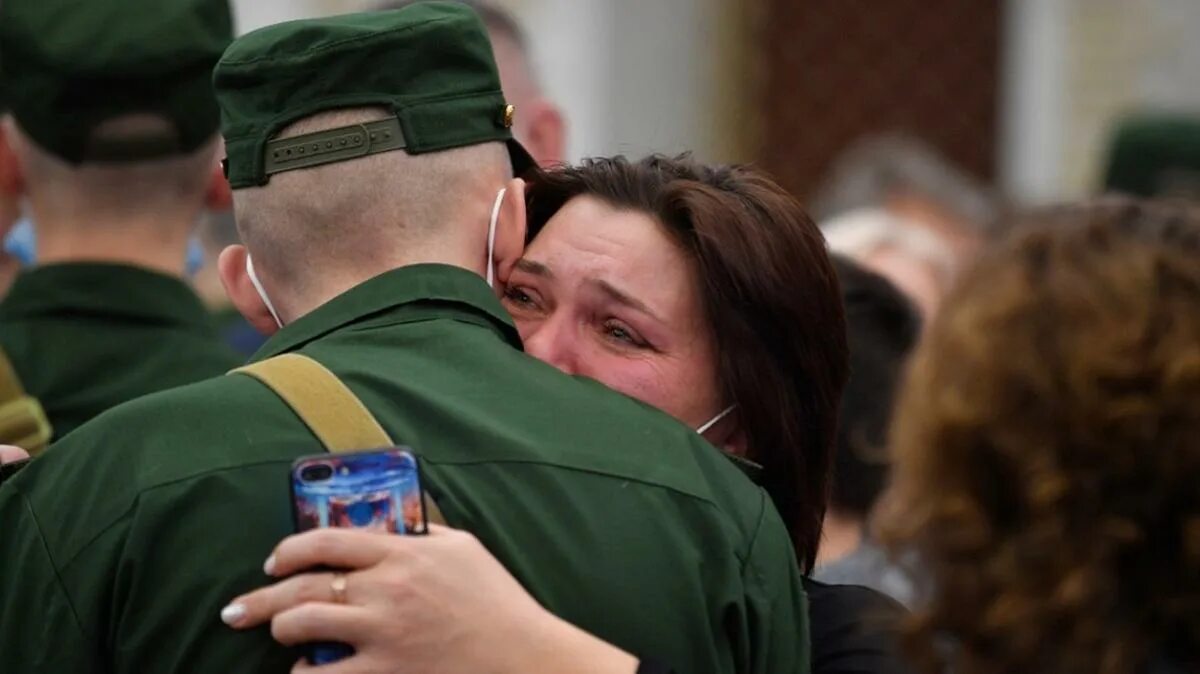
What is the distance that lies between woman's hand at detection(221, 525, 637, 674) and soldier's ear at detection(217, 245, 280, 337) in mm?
468

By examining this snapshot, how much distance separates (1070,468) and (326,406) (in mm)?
721

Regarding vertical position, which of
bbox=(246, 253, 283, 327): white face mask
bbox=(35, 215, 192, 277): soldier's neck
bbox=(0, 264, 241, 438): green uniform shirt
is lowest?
bbox=(0, 264, 241, 438): green uniform shirt

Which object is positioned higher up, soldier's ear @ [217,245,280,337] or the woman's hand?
soldier's ear @ [217,245,280,337]

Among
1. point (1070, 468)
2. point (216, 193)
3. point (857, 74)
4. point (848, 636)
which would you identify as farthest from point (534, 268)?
point (857, 74)

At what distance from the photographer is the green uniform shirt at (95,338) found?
3.26 metres

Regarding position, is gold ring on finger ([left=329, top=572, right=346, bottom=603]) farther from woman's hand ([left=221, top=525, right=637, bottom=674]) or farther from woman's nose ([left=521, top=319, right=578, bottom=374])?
woman's nose ([left=521, top=319, right=578, bottom=374])

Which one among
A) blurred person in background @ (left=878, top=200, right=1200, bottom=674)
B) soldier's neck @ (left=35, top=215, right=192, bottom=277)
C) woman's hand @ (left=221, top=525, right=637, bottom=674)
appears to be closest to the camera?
blurred person in background @ (left=878, top=200, right=1200, bottom=674)

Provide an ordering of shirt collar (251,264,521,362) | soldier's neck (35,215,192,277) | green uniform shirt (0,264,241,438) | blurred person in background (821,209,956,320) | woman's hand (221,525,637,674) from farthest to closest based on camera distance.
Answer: blurred person in background (821,209,956,320), soldier's neck (35,215,192,277), green uniform shirt (0,264,241,438), shirt collar (251,264,521,362), woman's hand (221,525,637,674)

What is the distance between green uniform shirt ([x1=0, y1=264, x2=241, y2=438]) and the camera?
326 centimetres

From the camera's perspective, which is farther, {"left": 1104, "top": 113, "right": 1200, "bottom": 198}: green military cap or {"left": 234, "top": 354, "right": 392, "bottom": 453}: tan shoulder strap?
{"left": 1104, "top": 113, "right": 1200, "bottom": 198}: green military cap

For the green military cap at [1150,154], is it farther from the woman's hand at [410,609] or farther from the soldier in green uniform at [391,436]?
the woman's hand at [410,609]

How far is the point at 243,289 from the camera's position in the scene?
2572 mm

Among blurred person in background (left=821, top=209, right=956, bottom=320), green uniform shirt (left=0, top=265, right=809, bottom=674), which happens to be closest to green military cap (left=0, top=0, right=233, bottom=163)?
green uniform shirt (left=0, top=265, right=809, bottom=674)

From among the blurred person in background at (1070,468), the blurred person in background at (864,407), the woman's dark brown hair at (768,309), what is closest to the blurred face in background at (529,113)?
the blurred person in background at (864,407)
